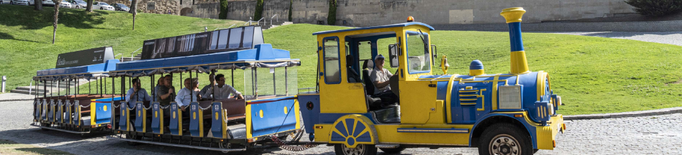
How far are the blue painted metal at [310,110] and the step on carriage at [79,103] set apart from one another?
743 centimetres

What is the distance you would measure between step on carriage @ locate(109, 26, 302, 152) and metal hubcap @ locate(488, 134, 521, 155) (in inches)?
183

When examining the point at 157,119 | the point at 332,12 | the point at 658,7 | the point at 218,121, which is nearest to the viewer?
the point at 218,121

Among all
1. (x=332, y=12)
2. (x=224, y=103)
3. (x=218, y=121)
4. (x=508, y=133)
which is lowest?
(x=508, y=133)

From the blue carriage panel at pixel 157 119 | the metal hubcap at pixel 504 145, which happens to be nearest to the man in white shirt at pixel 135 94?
the blue carriage panel at pixel 157 119

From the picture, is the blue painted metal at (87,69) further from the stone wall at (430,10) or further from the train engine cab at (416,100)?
the stone wall at (430,10)

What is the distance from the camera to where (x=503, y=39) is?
31.1 metres

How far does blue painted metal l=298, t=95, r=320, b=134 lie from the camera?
9.52 metres

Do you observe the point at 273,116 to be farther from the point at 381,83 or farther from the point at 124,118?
the point at 124,118

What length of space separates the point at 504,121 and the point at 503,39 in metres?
24.6

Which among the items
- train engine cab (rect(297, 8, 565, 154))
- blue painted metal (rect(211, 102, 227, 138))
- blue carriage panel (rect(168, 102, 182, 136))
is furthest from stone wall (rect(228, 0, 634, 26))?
blue painted metal (rect(211, 102, 227, 138))

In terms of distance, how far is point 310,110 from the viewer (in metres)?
9.63

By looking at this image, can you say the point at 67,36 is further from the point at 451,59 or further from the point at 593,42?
the point at 593,42

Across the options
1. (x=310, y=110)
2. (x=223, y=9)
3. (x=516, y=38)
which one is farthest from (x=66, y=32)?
(x=516, y=38)

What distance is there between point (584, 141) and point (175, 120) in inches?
335
